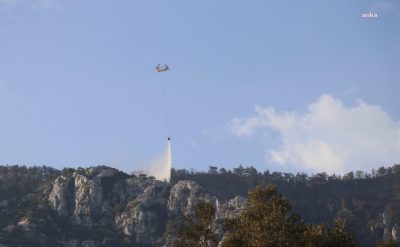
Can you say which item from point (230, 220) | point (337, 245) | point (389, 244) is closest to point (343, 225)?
point (337, 245)

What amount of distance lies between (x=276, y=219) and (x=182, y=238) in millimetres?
16534

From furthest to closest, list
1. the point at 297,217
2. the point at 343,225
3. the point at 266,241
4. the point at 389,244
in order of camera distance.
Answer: the point at 389,244 < the point at 297,217 < the point at 343,225 < the point at 266,241

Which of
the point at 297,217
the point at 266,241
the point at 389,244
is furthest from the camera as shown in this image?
the point at 389,244

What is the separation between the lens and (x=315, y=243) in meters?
96.3

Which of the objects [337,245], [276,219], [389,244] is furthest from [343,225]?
[389,244]

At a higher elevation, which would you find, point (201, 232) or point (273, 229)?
point (201, 232)

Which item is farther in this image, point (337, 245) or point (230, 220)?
point (230, 220)

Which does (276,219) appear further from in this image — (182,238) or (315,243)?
(182,238)

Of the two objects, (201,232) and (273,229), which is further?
(201,232)

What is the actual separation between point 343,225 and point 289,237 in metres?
10.3

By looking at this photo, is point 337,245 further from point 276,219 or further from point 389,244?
point 389,244

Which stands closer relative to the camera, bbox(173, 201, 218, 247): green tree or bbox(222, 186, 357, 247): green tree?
bbox(222, 186, 357, 247): green tree

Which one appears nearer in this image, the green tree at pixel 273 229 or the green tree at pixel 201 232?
the green tree at pixel 273 229

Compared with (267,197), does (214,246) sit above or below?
below
